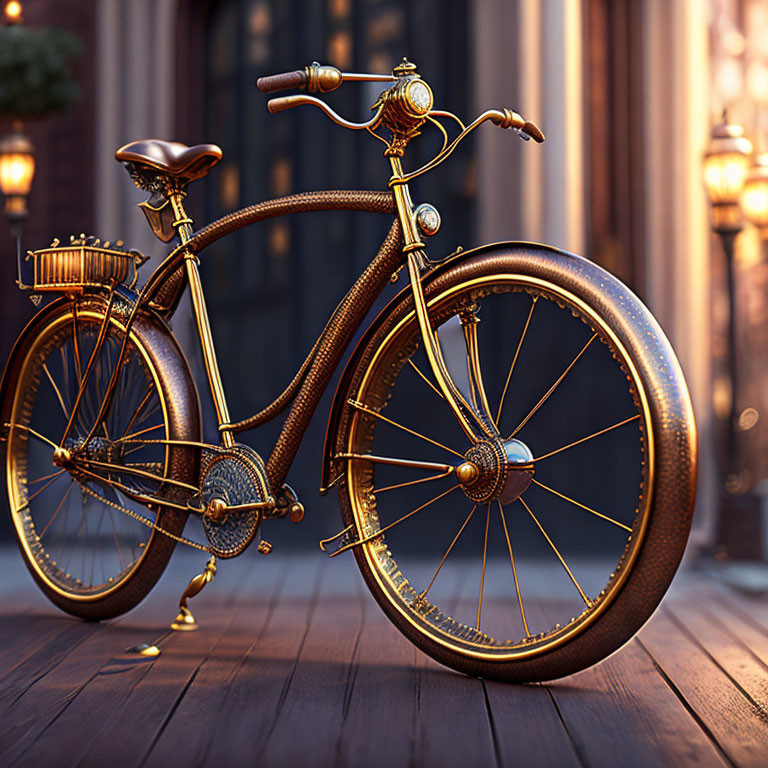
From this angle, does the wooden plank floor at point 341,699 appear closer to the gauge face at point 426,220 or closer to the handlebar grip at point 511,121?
the gauge face at point 426,220

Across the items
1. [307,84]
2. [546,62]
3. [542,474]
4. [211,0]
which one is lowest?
[542,474]

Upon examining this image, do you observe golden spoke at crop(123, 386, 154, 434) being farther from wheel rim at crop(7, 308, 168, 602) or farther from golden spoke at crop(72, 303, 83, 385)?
golden spoke at crop(72, 303, 83, 385)

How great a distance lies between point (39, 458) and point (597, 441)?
2.24 metres

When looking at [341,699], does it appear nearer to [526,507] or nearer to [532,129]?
[526,507]

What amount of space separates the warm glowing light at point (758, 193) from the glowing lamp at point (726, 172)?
0.69ft

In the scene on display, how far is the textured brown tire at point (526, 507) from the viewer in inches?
68.7

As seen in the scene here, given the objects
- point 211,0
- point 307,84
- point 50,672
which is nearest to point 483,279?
point 307,84

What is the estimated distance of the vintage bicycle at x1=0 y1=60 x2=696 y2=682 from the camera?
181 centimetres

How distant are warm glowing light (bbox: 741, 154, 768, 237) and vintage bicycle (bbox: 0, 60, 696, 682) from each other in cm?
157

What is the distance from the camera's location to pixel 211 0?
4.42 metres

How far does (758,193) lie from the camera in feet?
13.1

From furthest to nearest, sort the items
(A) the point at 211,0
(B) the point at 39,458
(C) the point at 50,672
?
(A) the point at 211,0 → (B) the point at 39,458 → (C) the point at 50,672

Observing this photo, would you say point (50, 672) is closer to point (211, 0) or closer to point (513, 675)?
point (513, 675)

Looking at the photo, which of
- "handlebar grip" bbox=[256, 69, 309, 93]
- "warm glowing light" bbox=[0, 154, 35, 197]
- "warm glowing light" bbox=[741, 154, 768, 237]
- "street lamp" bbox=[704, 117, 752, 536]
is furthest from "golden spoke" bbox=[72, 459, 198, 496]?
"warm glowing light" bbox=[741, 154, 768, 237]
